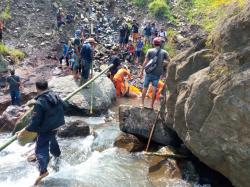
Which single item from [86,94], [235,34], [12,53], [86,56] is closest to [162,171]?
[235,34]

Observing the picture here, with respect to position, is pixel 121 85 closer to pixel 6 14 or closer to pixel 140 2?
pixel 6 14

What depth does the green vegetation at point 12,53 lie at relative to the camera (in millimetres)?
20764

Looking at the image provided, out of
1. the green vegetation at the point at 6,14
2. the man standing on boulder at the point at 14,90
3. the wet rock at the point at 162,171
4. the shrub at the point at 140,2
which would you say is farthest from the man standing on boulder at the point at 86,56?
the shrub at the point at 140,2

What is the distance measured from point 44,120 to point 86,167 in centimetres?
178

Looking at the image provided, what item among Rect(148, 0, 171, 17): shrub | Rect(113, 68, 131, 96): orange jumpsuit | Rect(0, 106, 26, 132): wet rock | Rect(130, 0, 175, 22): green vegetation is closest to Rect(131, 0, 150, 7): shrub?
Rect(130, 0, 175, 22): green vegetation

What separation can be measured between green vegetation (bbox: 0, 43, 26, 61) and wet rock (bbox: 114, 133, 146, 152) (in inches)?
465

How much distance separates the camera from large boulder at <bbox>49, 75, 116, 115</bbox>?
1344 centimetres

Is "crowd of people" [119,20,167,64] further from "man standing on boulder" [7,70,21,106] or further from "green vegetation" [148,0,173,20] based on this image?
"man standing on boulder" [7,70,21,106]

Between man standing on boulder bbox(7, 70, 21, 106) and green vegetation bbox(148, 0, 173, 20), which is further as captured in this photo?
green vegetation bbox(148, 0, 173, 20)

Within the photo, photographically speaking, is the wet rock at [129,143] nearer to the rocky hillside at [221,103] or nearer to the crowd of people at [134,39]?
the rocky hillside at [221,103]

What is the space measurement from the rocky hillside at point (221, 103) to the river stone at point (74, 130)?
316 centimetres

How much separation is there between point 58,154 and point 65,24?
1735 centimetres

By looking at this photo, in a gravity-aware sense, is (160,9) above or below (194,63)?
above

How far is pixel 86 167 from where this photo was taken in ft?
28.5
